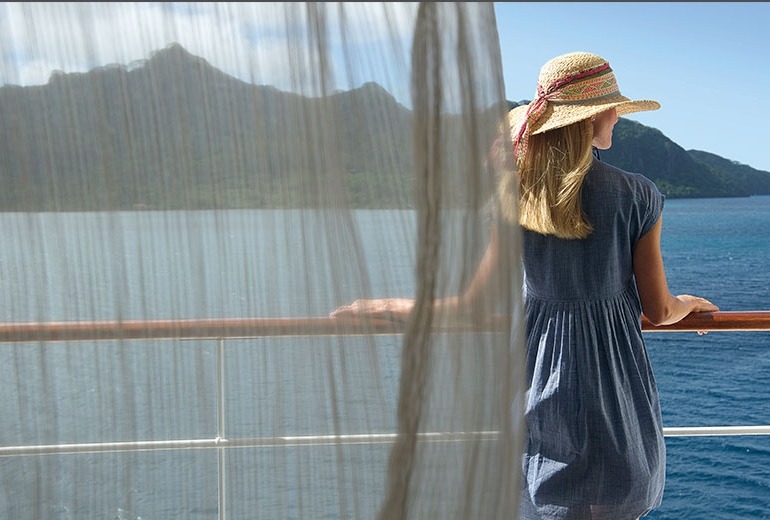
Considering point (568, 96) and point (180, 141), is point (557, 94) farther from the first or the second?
point (180, 141)

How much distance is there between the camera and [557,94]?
3.70ft

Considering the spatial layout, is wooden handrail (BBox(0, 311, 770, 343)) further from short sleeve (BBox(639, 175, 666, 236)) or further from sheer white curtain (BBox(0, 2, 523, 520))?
short sleeve (BBox(639, 175, 666, 236))

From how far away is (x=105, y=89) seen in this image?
0.59 meters

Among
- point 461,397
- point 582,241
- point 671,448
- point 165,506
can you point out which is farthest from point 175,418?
point 671,448

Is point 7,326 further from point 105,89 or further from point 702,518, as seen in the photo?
point 702,518

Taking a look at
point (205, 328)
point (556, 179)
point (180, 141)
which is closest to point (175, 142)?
point (180, 141)

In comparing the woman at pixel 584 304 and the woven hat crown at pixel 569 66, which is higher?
the woven hat crown at pixel 569 66

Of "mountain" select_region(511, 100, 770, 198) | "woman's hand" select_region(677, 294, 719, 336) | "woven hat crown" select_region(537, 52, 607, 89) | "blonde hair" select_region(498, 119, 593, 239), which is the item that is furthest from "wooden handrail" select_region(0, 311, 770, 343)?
"mountain" select_region(511, 100, 770, 198)

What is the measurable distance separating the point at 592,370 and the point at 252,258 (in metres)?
0.66

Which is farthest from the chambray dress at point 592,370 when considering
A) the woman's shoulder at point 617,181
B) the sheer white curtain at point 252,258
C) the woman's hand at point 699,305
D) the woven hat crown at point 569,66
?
the sheer white curtain at point 252,258

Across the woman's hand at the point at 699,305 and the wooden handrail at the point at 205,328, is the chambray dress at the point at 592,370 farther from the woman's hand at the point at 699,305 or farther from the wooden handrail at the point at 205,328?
the wooden handrail at the point at 205,328

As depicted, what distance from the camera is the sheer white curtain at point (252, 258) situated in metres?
0.59

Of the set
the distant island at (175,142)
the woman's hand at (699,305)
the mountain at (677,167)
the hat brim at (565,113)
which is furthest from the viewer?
the mountain at (677,167)

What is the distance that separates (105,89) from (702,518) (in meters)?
19.4
